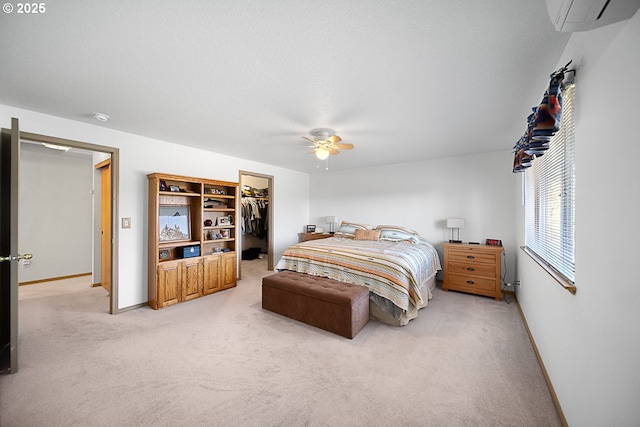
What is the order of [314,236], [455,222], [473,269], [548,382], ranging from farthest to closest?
[314,236]
[455,222]
[473,269]
[548,382]

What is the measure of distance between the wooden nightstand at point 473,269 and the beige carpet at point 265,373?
654mm

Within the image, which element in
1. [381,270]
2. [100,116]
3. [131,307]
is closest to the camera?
[100,116]

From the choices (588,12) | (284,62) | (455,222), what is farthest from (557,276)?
(455,222)

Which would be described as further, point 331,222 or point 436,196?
point 331,222

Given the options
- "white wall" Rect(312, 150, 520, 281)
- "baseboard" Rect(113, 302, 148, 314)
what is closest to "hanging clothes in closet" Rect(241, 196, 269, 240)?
"white wall" Rect(312, 150, 520, 281)

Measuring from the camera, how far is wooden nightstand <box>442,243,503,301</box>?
3.70 m

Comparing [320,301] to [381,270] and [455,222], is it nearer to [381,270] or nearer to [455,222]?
[381,270]

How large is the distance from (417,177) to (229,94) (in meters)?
4.01

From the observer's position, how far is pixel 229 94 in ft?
7.09

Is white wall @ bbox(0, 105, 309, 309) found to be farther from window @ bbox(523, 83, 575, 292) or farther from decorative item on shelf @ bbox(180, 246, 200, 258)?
window @ bbox(523, 83, 575, 292)

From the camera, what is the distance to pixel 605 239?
3.60 feet

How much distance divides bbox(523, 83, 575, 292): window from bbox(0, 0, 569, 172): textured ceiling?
536 mm

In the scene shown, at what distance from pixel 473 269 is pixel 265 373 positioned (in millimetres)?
3536

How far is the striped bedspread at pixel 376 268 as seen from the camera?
2.83 m
